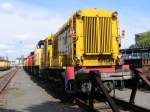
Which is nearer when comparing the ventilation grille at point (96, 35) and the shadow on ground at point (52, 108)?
the shadow on ground at point (52, 108)

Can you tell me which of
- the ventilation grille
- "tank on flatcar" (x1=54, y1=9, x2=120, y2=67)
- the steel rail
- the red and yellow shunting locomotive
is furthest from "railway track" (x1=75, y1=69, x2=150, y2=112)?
the ventilation grille

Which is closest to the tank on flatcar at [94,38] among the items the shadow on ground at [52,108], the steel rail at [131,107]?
the shadow on ground at [52,108]

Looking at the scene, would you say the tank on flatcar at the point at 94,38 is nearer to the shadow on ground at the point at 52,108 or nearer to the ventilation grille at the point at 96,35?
the ventilation grille at the point at 96,35

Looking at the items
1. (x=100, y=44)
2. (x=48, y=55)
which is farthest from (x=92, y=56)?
(x=48, y=55)

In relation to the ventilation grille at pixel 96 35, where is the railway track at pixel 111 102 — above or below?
below

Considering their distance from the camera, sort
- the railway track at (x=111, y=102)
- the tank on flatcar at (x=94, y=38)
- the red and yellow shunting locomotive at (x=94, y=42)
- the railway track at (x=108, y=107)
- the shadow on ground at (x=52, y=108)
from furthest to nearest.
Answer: the tank on flatcar at (x=94, y=38)
the red and yellow shunting locomotive at (x=94, y=42)
the shadow on ground at (x=52, y=108)
the railway track at (x=108, y=107)
the railway track at (x=111, y=102)

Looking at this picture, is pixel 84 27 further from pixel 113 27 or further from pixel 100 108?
pixel 100 108

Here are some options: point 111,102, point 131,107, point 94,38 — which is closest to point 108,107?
A: point 131,107

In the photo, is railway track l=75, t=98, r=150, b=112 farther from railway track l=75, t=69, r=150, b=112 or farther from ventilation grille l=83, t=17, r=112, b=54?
ventilation grille l=83, t=17, r=112, b=54

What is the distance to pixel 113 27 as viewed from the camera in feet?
52.0

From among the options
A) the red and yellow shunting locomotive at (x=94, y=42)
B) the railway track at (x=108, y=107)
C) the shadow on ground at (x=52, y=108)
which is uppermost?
the red and yellow shunting locomotive at (x=94, y=42)

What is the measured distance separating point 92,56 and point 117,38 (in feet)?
4.16

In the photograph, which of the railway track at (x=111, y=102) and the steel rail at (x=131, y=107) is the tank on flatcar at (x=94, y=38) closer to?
the railway track at (x=111, y=102)

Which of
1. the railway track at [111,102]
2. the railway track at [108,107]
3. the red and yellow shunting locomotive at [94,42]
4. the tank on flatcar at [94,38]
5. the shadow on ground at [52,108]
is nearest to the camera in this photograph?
the railway track at [111,102]
